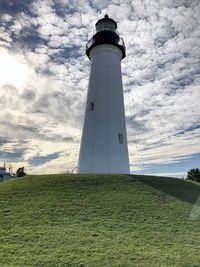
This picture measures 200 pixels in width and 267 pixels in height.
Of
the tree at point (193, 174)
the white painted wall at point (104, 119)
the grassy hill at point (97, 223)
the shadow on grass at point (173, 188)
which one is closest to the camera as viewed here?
the grassy hill at point (97, 223)

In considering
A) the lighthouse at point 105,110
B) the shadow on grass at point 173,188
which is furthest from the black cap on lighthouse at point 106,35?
the shadow on grass at point 173,188

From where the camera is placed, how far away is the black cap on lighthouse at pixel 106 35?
1067 inches

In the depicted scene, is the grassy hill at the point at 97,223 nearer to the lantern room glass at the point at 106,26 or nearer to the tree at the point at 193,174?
the lantern room glass at the point at 106,26

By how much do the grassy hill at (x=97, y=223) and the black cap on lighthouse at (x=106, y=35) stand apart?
46.1 ft

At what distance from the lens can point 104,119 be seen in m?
24.9

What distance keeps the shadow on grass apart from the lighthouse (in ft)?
13.7

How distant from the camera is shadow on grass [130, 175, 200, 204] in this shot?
1762 centimetres

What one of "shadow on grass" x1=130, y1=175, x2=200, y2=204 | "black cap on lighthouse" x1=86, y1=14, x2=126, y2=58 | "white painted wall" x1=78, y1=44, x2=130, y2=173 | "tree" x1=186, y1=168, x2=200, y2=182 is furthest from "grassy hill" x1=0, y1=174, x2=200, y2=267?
"tree" x1=186, y1=168, x2=200, y2=182

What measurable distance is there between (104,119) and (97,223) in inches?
542

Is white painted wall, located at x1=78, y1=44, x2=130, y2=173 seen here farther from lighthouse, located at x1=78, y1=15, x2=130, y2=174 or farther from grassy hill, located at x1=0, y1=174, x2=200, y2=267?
grassy hill, located at x1=0, y1=174, x2=200, y2=267

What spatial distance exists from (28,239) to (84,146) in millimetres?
15144

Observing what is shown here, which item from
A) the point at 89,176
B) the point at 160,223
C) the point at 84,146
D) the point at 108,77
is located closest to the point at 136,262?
the point at 160,223

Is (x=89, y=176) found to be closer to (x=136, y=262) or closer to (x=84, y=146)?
(x=84, y=146)

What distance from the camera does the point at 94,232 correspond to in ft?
36.7
